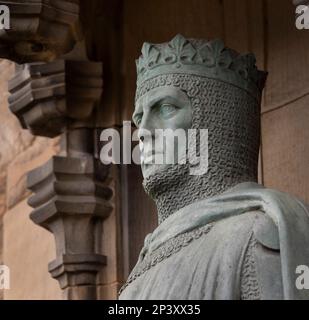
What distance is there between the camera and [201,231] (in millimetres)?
4883

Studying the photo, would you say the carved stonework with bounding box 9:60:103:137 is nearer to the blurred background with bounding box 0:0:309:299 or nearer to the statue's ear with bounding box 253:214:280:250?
the blurred background with bounding box 0:0:309:299

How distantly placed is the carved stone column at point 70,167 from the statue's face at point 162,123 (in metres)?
0.90

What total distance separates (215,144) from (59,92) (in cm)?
119

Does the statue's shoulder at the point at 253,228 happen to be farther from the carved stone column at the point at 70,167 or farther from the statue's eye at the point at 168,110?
the carved stone column at the point at 70,167

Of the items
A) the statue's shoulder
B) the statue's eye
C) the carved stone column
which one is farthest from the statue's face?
the carved stone column

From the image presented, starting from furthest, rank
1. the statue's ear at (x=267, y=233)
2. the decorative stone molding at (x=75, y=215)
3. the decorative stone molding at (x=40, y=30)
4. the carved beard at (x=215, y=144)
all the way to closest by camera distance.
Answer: the decorative stone molding at (x=75, y=215) → the decorative stone molding at (x=40, y=30) → the carved beard at (x=215, y=144) → the statue's ear at (x=267, y=233)

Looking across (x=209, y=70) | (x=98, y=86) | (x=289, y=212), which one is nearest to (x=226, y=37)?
(x=98, y=86)

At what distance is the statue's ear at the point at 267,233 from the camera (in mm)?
4750

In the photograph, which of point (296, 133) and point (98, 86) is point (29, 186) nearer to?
point (98, 86)

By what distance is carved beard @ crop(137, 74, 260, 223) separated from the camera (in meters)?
5.01

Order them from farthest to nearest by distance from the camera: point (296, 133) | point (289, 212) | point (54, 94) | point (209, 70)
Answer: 1. point (54, 94)
2. point (296, 133)
3. point (209, 70)
4. point (289, 212)

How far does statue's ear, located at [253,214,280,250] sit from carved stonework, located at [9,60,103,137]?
4.74 feet

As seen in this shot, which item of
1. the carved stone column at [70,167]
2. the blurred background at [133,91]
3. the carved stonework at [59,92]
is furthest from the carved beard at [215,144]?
the carved stonework at [59,92]
